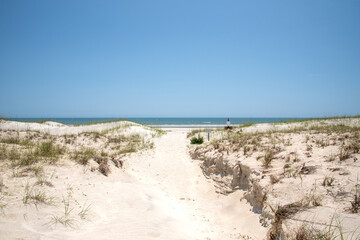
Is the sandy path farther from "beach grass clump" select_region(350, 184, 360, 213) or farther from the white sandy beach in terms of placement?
"beach grass clump" select_region(350, 184, 360, 213)

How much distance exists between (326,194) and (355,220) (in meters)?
0.85

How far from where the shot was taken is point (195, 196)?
692 centimetres

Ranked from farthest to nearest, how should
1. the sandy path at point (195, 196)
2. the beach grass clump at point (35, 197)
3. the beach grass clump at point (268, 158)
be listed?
the beach grass clump at point (268, 158) < the sandy path at point (195, 196) < the beach grass clump at point (35, 197)

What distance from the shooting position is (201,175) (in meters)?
8.56

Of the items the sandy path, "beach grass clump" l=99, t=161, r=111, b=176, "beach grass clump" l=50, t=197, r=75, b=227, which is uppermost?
"beach grass clump" l=99, t=161, r=111, b=176

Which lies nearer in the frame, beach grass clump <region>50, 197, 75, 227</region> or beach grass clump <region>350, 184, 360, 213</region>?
beach grass clump <region>350, 184, 360, 213</region>

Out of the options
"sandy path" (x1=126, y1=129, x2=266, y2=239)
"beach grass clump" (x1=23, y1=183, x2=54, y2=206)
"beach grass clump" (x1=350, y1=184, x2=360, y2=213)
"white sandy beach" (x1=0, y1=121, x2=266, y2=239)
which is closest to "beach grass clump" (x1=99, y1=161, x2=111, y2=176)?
"white sandy beach" (x1=0, y1=121, x2=266, y2=239)

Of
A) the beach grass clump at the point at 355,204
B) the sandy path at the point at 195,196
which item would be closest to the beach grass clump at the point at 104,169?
the sandy path at the point at 195,196

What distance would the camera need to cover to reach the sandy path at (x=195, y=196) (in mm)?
4500

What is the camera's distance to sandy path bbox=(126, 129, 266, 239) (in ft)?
14.8

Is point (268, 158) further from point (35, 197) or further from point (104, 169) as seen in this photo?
point (35, 197)

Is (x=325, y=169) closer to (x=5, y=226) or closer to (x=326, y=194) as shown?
(x=326, y=194)

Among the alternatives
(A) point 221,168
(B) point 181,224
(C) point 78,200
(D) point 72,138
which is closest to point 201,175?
(A) point 221,168

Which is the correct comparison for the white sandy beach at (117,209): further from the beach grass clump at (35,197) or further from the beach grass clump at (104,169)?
the beach grass clump at (104,169)
